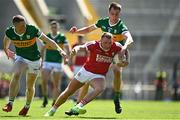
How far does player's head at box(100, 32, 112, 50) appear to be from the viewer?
54.9ft

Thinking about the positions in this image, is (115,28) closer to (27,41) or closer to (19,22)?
(27,41)

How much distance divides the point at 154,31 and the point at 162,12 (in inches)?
57.5

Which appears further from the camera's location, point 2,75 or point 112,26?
point 2,75

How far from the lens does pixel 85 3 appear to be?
48.3m

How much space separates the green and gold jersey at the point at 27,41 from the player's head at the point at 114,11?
1866mm

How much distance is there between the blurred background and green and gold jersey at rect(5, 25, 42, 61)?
18444 mm

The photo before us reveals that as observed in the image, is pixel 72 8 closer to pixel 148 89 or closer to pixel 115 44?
pixel 148 89

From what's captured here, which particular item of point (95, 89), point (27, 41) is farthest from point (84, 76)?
point (27, 41)

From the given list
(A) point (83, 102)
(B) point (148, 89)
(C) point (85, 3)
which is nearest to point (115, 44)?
(A) point (83, 102)

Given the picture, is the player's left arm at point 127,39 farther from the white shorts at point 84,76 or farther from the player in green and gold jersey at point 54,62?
the player in green and gold jersey at point 54,62

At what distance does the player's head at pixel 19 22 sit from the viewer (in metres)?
17.0

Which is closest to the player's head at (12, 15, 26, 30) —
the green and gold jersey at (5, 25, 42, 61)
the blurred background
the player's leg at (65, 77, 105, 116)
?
the green and gold jersey at (5, 25, 42, 61)

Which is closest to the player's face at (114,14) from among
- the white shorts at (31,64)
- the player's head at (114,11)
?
the player's head at (114,11)

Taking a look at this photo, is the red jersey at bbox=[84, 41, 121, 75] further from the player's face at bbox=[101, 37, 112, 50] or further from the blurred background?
the blurred background
